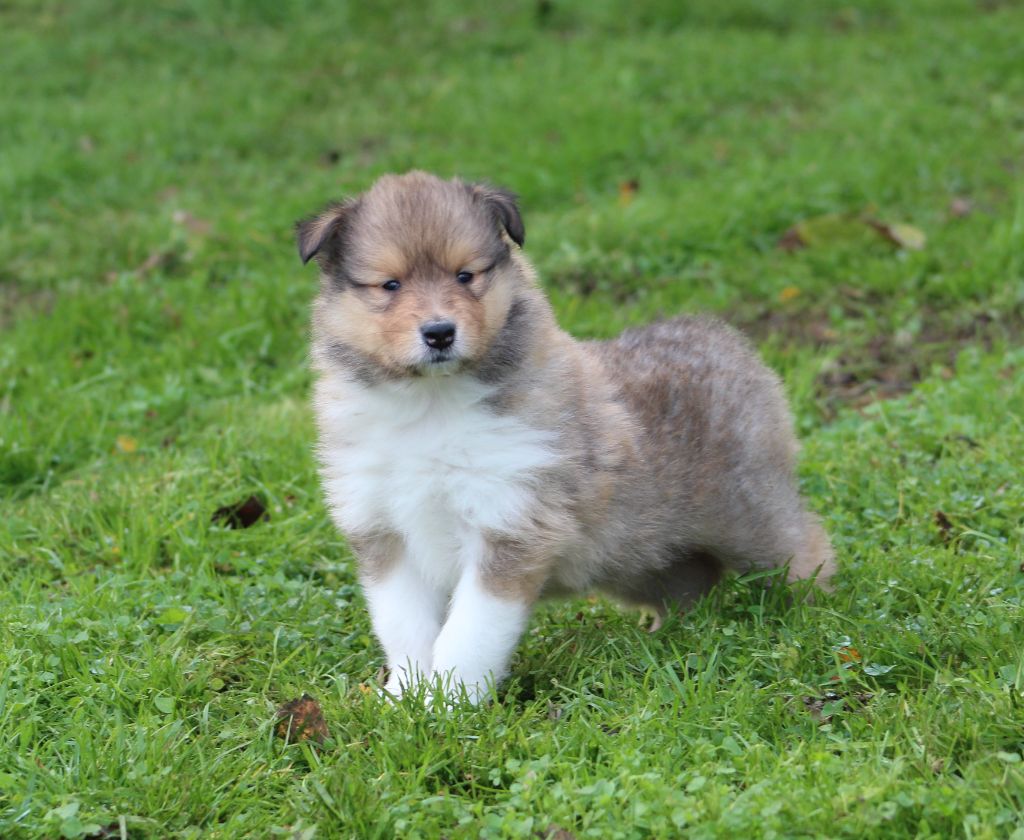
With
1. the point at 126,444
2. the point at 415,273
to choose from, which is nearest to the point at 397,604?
the point at 415,273

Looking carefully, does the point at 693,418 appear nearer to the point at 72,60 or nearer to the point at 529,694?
the point at 529,694

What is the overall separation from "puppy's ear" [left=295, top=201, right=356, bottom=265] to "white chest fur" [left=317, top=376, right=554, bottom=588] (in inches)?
16.8

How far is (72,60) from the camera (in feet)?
38.1

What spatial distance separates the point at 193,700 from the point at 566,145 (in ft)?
20.5

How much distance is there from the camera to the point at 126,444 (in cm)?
614

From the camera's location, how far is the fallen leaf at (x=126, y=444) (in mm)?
6096

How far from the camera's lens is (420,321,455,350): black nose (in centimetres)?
369

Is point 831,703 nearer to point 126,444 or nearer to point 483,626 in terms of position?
point 483,626

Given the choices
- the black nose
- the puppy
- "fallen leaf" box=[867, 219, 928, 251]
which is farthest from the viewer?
"fallen leaf" box=[867, 219, 928, 251]

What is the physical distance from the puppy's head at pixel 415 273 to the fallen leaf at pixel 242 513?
1474 mm

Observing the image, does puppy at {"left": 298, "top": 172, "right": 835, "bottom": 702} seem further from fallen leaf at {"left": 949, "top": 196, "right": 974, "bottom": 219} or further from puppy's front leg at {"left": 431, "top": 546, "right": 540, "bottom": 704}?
fallen leaf at {"left": 949, "top": 196, "right": 974, "bottom": 219}

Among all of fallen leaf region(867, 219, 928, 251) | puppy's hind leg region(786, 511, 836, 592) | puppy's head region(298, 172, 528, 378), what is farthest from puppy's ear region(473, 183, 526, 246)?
fallen leaf region(867, 219, 928, 251)

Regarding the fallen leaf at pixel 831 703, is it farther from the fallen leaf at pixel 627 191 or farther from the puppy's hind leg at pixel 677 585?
the fallen leaf at pixel 627 191

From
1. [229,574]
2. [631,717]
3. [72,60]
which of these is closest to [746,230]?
[229,574]
